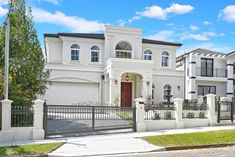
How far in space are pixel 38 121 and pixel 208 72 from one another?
2432cm

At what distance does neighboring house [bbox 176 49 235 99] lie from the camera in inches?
1374

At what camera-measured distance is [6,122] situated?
15.2m

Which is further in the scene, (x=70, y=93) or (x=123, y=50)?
(x=123, y=50)

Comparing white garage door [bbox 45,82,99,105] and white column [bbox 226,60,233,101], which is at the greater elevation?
white column [bbox 226,60,233,101]

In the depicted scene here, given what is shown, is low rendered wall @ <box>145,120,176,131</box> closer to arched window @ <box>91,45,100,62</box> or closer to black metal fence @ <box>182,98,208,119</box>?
black metal fence @ <box>182,98,208,119</box>

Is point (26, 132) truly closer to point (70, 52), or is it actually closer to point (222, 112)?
point (222, 112)

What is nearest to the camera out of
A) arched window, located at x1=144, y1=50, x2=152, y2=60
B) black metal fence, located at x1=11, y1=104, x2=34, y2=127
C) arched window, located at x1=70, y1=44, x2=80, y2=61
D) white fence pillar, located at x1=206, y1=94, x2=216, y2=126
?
black metal fence, located at x1=11, y1=104, x2=34, y2=127

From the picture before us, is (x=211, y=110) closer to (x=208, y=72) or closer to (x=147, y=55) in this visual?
(x=147, y=55)

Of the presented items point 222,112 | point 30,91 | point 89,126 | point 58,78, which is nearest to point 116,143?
point 89,126

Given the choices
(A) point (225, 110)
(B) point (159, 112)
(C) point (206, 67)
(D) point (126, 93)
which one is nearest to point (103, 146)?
(B) point (159, 112)

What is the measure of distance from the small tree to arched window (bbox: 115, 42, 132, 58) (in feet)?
39.6

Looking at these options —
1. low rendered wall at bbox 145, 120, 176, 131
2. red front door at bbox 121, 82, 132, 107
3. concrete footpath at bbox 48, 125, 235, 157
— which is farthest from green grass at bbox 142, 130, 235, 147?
red front door at bbox 121, 82, 132, 107

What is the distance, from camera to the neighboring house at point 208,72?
34906mm

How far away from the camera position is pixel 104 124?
57.6ft
